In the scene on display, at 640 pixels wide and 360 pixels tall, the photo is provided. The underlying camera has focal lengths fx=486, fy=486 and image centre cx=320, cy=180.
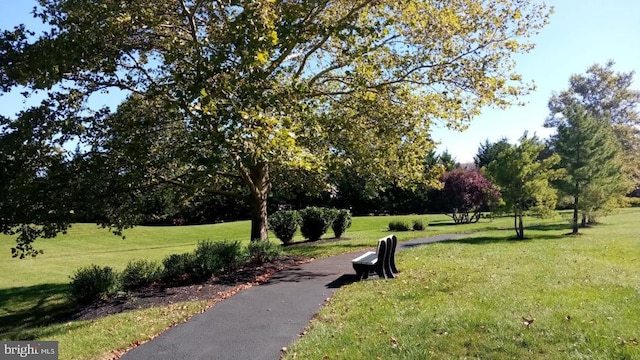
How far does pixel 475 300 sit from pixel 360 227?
20646 mm

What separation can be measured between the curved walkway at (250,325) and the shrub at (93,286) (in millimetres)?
2622

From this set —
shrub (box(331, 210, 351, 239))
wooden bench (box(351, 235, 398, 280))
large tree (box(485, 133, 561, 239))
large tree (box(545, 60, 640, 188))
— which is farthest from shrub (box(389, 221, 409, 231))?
large tree (box(545, 60, 640, 188))

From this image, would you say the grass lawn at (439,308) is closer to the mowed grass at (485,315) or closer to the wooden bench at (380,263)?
the mowed grass at (485,315)

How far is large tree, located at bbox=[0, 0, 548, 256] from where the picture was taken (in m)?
7.88

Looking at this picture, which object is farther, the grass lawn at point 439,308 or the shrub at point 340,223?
the shrub at point 340,223

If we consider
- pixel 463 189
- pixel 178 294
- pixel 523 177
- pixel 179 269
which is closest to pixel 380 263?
pixel 178 294

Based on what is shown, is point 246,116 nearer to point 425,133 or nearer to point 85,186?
point 85,186

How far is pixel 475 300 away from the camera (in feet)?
23.7

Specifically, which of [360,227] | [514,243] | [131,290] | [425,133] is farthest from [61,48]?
[360,227]

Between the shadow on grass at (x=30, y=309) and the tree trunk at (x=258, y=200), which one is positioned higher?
the tree trunk at (x=258, y=200)

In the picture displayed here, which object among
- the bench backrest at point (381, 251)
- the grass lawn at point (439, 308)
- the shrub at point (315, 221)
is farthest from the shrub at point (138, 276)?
the shrub at point (315, 221)

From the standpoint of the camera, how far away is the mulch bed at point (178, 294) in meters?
8.51

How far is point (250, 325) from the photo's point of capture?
660 centimetres

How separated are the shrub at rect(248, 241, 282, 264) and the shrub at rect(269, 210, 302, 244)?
6.25m
